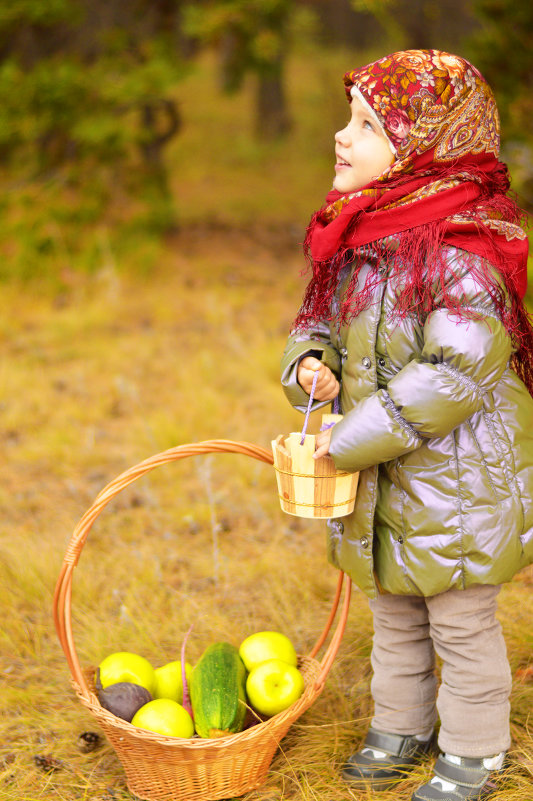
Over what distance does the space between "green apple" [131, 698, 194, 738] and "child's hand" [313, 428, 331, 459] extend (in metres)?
0.83

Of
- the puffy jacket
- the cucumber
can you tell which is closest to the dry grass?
the cucumber

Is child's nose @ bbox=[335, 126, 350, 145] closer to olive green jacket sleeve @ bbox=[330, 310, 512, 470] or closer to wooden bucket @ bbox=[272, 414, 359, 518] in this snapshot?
olive green jacket sleeve @ bbox=[330, 310, 512, 470]

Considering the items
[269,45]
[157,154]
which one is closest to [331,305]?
[269,45]

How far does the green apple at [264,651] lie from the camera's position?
2455mm

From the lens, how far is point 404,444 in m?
1.93

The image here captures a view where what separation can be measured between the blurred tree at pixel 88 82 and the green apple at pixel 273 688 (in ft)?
16.2

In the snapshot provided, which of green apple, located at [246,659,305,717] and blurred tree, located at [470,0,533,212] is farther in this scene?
blurred tree, located at [470,0,533,212]

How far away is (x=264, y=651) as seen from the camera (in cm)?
246

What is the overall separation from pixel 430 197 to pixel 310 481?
0.73m

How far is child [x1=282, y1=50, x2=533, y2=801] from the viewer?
1.93 meters

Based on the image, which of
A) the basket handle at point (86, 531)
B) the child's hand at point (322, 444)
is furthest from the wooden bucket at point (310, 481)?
the basket handle at point (86, 531)

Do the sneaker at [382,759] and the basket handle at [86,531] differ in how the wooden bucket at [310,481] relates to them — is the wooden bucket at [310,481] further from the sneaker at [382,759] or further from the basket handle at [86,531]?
the sneaker at [382,759]

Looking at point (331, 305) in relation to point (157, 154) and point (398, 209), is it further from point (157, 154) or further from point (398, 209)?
point (157, 154)

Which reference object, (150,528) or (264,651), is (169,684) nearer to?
(264,651)
